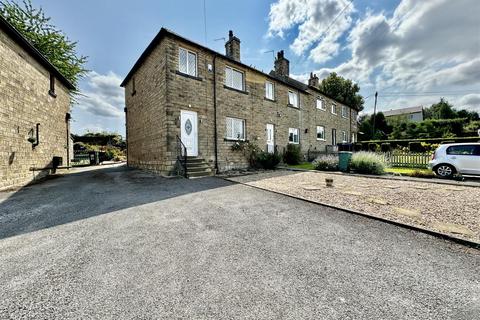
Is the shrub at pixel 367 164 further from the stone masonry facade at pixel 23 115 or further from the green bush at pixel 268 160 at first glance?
the stone masonry facade at pixel 23 115

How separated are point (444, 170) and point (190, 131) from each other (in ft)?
39.0

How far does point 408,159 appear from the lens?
37.4 ft

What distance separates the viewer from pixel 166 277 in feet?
7.07

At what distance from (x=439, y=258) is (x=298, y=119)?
1573 centimetres

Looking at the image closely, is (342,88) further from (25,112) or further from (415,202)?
(25,112)

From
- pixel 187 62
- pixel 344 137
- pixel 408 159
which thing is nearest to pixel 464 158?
pixel 408 159

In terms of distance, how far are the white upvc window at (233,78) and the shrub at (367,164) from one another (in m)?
8.08

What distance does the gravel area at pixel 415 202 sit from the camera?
353 centimetres

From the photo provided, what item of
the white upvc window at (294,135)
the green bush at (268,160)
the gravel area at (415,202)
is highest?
the white upvc window at (294,135)

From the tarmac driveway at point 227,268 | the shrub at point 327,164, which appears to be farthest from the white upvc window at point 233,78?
the tarmac driveway at point 227,268

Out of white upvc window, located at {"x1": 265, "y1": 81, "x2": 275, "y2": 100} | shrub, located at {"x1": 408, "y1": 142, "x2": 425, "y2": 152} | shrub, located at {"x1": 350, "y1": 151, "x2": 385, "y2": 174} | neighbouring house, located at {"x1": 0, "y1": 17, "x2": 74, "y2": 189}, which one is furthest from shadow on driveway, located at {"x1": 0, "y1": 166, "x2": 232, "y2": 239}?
shrub, located at {"x1": 408, "y1": 142, "x2": 425, "y2": 152}

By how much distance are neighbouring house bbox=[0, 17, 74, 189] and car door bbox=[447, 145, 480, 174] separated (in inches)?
694

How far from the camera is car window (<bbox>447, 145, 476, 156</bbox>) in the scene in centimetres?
809

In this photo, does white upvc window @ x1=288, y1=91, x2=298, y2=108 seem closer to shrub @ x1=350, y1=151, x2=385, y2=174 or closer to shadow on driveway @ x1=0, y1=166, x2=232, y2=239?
shrub @ x1=350, y1=151, x2=385, y2=174
